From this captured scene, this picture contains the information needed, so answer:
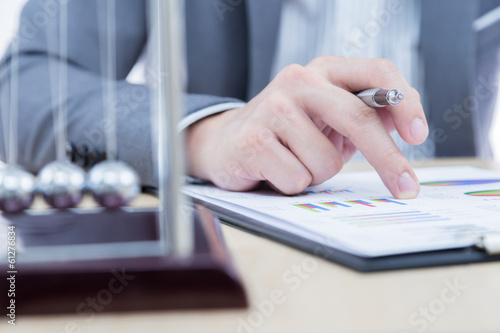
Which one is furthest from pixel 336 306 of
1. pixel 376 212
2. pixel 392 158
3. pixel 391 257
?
pixel 392 158

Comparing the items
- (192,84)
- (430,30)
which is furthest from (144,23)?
(430,30)

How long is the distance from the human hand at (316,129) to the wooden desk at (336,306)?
21 centimetres

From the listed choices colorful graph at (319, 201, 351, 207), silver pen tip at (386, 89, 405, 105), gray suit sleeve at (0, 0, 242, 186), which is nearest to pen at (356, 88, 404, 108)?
silver pen tip at (386, 89, 405, 105)

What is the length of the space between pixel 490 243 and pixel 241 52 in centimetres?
103

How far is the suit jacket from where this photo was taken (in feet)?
3.16

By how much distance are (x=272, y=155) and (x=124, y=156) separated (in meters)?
0.24

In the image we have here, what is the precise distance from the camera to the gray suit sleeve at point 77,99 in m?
0.66

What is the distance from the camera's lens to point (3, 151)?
80cm

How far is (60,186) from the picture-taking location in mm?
365

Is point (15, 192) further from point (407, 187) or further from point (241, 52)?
point (241, 52)

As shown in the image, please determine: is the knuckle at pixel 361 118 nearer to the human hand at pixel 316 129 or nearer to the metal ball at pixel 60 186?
the human hand at pixel 316 129

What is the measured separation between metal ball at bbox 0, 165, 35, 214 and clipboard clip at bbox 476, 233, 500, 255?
309 mm

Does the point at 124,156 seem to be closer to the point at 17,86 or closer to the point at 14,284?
the point at 17,86

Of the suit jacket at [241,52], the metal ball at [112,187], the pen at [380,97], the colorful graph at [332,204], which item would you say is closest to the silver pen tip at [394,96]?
the pen at [380,97]
